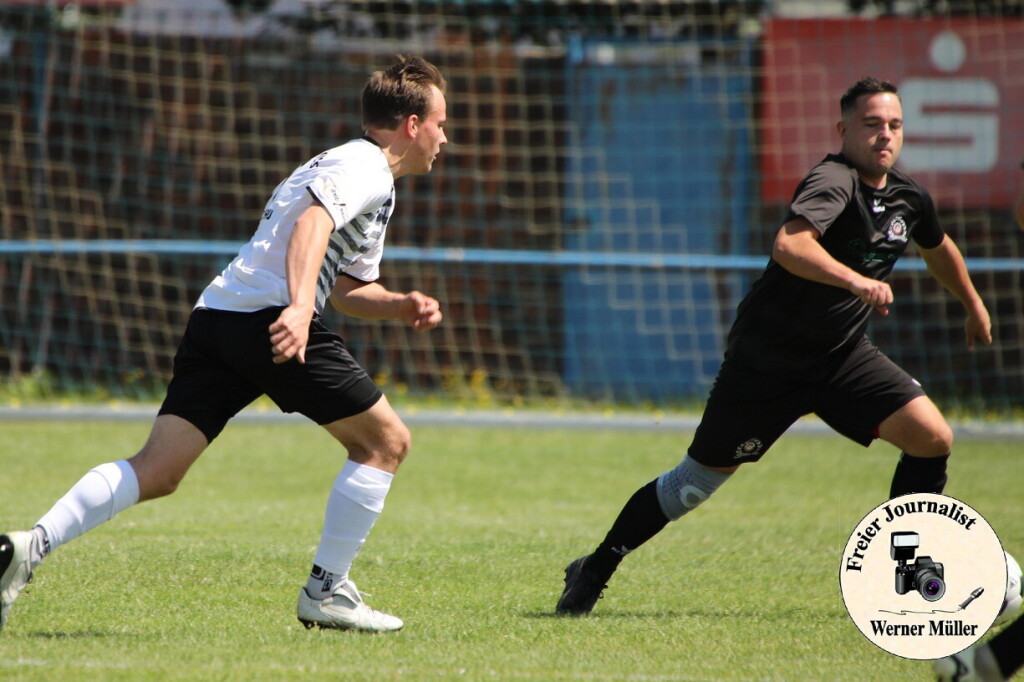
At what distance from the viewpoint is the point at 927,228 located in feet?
16.4

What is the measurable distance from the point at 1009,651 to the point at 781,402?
1.62 meters

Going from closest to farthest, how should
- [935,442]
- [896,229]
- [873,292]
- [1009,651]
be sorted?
[1009,651] → [873,292] → [935,442] → [896,229]

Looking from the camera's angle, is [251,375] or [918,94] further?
[918,94]

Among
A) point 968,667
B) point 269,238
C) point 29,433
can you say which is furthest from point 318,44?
point 968,667

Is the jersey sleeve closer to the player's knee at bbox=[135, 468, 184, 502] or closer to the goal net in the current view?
the player's knee at bbox=[135, 468, 184, 502]

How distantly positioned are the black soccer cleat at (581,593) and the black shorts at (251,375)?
1137 millimetres

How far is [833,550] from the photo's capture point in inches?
251

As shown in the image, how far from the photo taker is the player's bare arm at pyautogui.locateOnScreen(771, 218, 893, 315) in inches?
163

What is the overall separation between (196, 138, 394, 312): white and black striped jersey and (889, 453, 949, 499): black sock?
2138 mm

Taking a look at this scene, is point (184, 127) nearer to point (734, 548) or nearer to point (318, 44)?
point (318, 44)

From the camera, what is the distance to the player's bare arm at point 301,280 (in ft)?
12.5

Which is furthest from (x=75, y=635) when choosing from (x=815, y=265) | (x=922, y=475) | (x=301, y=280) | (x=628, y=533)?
(x=922, y=475)

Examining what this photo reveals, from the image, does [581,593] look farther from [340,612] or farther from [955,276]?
[955,276]

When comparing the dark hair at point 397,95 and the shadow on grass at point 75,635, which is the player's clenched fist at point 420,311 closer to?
the dark hair at point 397,95
